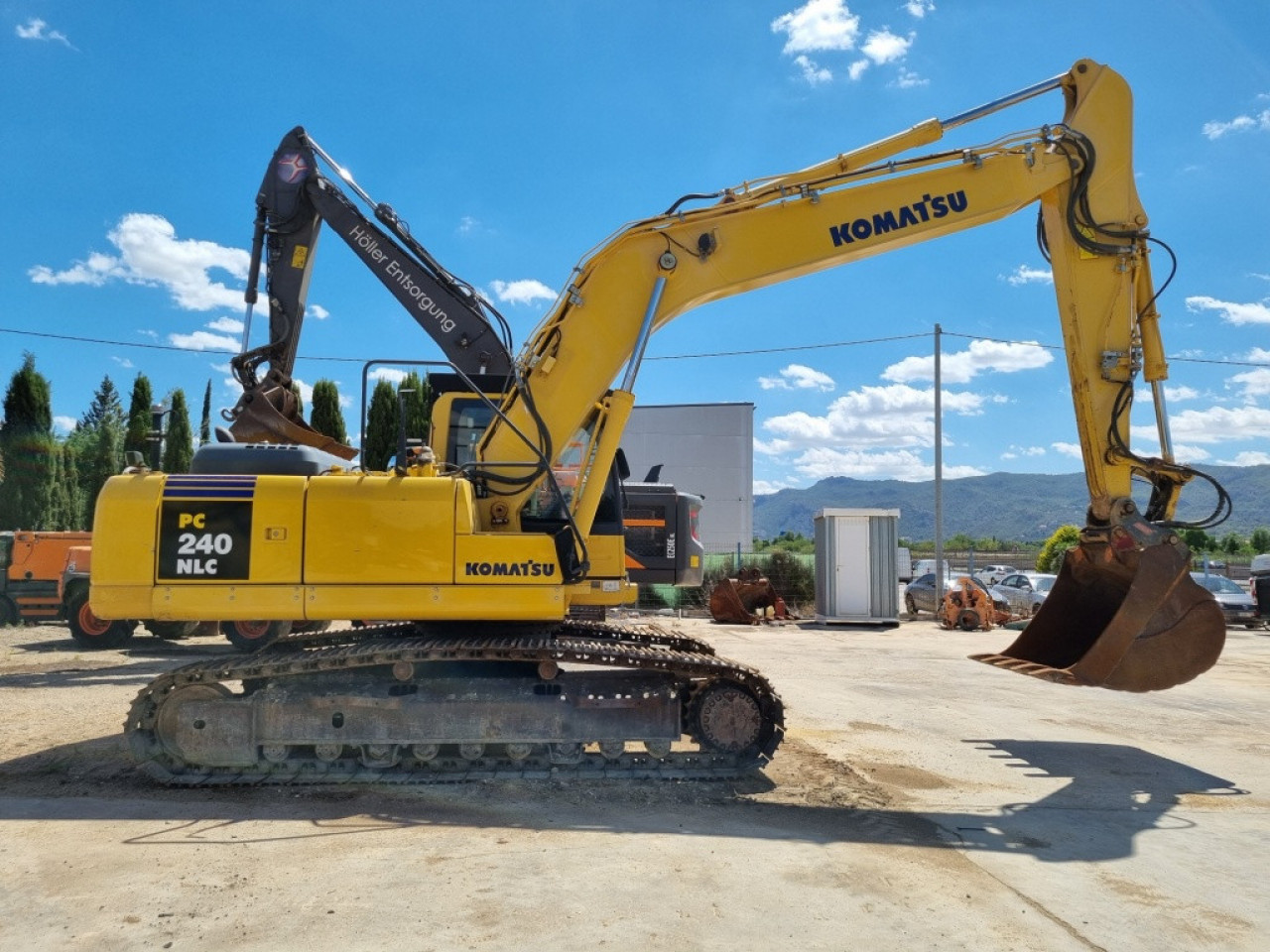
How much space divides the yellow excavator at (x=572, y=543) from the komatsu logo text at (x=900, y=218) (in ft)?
0.06

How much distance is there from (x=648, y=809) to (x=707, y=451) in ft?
129

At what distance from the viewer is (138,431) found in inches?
1158

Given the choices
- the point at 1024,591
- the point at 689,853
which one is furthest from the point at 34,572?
the point at 1024,591

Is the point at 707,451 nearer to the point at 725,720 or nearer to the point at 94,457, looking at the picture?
the point at 94,457

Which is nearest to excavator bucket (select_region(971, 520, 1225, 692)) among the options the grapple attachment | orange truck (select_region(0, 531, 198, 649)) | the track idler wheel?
the grapple attachment

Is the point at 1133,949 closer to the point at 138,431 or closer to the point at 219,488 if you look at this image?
the point at 219,488

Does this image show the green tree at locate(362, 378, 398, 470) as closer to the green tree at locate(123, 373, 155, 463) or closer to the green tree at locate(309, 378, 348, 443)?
the green tree at locate(309, 378, 348, 443)

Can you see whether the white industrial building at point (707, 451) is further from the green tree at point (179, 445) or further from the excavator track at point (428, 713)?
the excavator track at point (428, 713)

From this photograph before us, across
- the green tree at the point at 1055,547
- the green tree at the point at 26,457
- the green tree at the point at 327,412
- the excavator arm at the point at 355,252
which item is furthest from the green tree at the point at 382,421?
the green tree at the point at 1055,547

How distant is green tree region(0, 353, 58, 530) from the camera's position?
25.5 meters

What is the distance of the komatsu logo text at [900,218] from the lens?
7465 mm

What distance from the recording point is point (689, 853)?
5250 mm

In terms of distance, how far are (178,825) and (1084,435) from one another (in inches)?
294

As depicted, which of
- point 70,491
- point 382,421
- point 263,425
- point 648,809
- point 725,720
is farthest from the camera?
point 382,421
